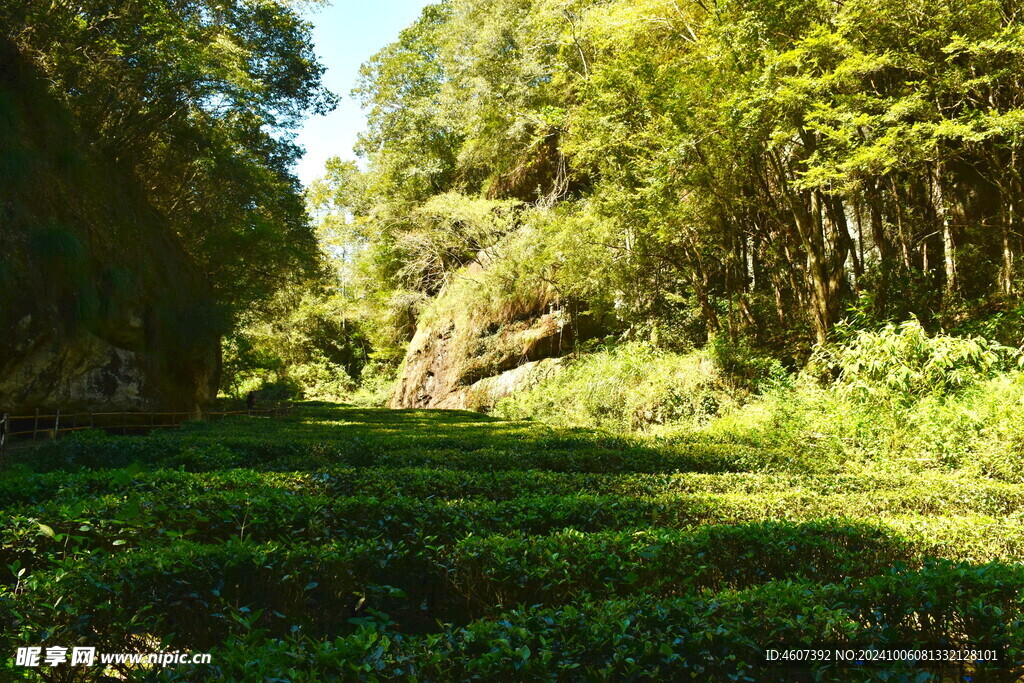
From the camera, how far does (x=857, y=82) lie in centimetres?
1040

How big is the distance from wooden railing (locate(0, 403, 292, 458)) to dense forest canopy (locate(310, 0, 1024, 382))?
10.8m

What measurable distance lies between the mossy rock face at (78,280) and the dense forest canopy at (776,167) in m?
10.2

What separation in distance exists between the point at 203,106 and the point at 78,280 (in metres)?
6.94

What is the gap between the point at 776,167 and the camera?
40.8ft

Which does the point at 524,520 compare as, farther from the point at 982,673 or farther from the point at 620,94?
the point at 620,94

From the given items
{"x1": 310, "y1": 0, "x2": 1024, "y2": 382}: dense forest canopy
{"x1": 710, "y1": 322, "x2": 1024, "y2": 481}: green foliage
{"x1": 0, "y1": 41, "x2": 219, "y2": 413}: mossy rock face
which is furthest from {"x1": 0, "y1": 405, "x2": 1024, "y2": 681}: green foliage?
{"x1": 310, "y1": 0, "x2": 1024, "y2": 382}: dense forest canopy

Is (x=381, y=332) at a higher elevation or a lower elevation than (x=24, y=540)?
higher

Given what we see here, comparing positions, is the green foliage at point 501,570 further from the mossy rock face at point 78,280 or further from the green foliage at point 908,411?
the mossy rock face at point 78,280

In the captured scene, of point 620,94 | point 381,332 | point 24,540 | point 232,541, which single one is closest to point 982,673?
point 232,541

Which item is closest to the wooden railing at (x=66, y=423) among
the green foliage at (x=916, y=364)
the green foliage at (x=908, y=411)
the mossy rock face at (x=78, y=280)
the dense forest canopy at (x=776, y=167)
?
the mossy rock face at (x=78, y=280)

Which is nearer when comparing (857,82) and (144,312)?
(857,82)

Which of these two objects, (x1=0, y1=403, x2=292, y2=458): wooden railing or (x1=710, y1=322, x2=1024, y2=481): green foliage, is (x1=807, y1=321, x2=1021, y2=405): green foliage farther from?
→ (x1=0, y1=403, x2=292, y2=458): wooden railing

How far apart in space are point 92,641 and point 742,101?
11330 millimetres

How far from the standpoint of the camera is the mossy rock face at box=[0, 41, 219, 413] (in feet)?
34.2
